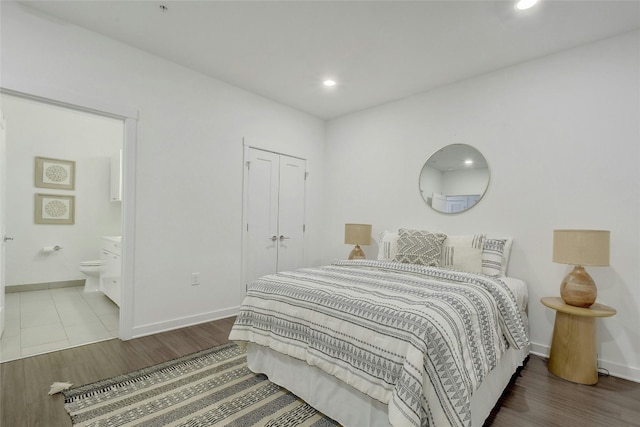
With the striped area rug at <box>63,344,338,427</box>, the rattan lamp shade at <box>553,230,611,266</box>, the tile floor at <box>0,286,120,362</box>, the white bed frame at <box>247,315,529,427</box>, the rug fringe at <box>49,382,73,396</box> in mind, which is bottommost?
the tile floor at <box>0,286,120,362</box>

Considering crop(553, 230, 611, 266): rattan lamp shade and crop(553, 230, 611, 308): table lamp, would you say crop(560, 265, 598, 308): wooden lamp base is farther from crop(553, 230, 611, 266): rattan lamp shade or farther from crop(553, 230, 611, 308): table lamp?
crop(553, 230, 611, 266): rattan lamp shade

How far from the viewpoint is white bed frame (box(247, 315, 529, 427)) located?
153 cm

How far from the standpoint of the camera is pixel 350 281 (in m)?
2.13

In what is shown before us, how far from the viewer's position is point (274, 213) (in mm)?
3988

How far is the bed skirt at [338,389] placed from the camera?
60.1 inches

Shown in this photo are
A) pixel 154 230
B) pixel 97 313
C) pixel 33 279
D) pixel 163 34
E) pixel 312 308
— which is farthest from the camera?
pixel 33 279

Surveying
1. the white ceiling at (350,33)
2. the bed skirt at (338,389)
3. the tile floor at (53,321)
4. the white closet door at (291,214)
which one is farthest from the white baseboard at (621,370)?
the tile floor at (53,321)

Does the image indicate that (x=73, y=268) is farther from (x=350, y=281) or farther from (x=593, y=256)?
(x=593, y=256)

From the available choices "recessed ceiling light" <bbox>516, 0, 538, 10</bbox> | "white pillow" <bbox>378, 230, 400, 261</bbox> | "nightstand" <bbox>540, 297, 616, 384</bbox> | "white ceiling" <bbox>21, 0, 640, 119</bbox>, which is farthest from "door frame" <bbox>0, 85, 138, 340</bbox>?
"nightstand" <bbox>540, 297, 616, 384</bbox>

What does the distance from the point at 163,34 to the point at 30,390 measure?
282 cm

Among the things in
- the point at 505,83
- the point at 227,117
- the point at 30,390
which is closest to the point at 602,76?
the point at 505,83

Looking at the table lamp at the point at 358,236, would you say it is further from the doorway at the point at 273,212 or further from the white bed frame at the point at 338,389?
the white bed frame at the point at 338,389

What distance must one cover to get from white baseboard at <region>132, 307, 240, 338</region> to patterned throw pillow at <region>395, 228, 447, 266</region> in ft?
6.79

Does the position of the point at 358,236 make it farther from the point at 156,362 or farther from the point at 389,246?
the point at 156,362
